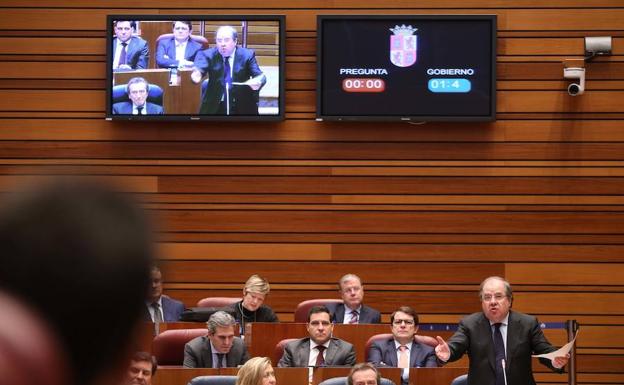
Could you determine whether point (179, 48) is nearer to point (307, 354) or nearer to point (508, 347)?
point (307, 354)

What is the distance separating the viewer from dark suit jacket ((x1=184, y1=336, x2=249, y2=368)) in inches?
266

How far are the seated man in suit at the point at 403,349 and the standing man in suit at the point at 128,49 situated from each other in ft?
10.9

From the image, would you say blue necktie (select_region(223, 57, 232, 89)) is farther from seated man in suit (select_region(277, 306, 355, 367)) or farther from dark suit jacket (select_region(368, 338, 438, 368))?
dark suit jacket (select_region(368, 338, 438, 368))

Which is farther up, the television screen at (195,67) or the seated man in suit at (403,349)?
the television screen at (195,67)

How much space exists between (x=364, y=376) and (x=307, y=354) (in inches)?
53.0

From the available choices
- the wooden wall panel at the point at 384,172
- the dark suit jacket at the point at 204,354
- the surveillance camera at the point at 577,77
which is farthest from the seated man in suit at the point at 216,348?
the surveillance camera at the point at 577,77

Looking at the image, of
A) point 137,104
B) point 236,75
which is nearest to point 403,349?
point 236,75

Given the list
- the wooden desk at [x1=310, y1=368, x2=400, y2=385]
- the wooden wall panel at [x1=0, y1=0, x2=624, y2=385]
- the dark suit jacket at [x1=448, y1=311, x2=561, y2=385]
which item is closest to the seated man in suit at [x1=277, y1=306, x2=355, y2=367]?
the wooden desk at [x1=310, y1=368, x2=400, y2=385]

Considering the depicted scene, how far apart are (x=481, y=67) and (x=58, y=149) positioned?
375cm

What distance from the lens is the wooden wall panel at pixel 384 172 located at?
343 inches

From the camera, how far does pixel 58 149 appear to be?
350 inches

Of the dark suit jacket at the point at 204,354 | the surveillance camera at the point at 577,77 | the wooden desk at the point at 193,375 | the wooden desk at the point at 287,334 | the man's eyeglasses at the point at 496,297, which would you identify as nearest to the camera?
the wooden desk at the point at 193,375

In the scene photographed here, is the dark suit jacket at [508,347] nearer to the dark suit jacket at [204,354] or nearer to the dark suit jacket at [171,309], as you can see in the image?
the dark suit jacket at [204,354]

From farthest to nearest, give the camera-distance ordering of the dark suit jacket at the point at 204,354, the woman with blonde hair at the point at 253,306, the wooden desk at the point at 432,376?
the woman with blonde hair at the point at 253,306 → the dark suit jacket at the point at 204,354 → the wooden desk at the point at 432,376
